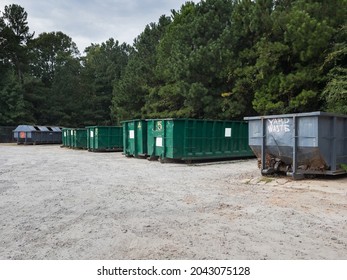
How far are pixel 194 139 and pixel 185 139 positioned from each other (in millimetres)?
565

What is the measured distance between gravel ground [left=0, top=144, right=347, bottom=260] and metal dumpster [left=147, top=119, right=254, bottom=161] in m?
6.01

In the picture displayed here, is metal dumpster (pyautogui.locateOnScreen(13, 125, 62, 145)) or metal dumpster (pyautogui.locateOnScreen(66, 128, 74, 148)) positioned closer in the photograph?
metal dumpster (pyautogui.locateOnScreen(66, 128, 74, 148))

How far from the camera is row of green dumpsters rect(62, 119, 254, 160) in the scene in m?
15.5

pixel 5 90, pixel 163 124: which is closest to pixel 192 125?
pixel 163 124

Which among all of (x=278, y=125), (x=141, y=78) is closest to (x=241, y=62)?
(x=141, y=78)

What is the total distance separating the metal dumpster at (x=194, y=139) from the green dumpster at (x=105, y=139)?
8.27 m

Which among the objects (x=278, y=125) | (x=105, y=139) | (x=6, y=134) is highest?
(x=278, y=125)

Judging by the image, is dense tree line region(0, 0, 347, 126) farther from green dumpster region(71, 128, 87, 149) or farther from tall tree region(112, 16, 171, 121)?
green dumpster region(71, 128, 87, 149)

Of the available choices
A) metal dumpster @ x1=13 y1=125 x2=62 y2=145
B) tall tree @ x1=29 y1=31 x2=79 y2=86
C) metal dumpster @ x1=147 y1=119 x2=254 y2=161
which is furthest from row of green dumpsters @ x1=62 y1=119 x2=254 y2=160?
tall tree @ x1=29 y1=31 x2=79 y2=86

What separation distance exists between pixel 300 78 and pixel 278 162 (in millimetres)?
8868

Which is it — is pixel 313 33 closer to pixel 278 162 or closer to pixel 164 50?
pixel 278 162

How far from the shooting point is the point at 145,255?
3938mm

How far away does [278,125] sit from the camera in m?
9.62

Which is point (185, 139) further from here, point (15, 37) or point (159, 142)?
point (15, 37)
